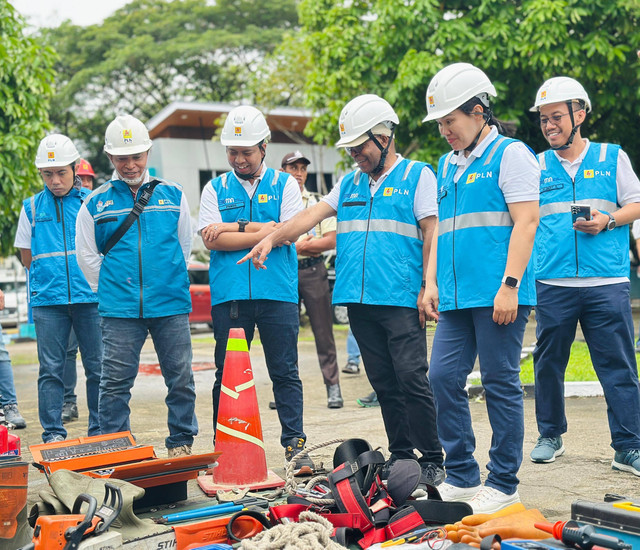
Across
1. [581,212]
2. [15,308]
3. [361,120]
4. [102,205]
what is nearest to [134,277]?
[102,205]

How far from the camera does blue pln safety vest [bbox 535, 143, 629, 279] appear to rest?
5.15m

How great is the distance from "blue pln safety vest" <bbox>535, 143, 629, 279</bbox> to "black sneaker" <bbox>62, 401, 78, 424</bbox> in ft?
14.7

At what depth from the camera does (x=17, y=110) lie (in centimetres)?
1109

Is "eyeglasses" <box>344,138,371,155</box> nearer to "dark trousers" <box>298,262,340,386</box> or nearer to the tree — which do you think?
"dark trousers" <box>298,262,340,386</box>

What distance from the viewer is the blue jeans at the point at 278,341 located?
538 centimetres

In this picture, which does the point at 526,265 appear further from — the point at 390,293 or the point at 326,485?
the point at 326,485

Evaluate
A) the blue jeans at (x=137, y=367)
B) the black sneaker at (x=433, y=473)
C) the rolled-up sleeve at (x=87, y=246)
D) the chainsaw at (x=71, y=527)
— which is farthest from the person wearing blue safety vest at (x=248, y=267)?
the chainsaw at (x=71, y=527)

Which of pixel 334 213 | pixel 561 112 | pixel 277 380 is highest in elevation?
pixel 561 112

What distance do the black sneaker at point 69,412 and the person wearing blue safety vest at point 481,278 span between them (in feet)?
14.0

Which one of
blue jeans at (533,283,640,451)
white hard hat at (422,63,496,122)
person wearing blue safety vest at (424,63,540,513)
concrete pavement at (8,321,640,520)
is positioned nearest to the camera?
person wearing blue safety vest at (424,63,540,513)

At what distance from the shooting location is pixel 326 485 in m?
4.49

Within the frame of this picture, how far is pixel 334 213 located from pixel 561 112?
5.20ft

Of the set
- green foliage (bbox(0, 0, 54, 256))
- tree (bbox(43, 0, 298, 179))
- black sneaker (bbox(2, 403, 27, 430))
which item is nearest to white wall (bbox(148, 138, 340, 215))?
tree (bbox(43, 0, 298, 179))

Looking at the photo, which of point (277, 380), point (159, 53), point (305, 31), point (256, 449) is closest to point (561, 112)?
point (277, 380)
